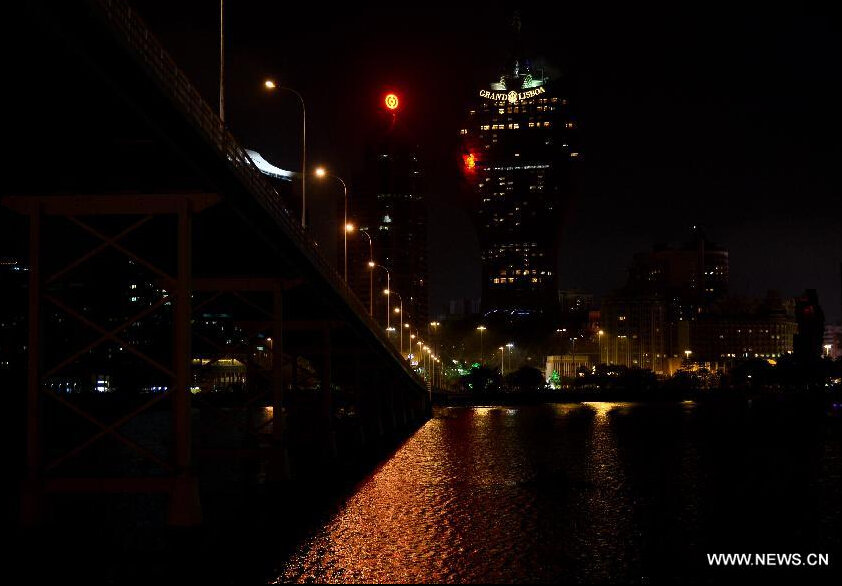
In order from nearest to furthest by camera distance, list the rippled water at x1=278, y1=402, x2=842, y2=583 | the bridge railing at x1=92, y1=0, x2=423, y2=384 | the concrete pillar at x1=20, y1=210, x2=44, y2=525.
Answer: the bridge railing at x1=92, y1=0, x2=423, y2=384 → the rippled water at x1=278, y1=402, x2=842, y2=583 → the concrete pillar at x1=20, y1=210, x2=44, y2=525

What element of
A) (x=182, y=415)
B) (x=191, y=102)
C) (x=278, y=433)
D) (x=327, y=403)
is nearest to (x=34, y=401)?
(x=182, y=415)

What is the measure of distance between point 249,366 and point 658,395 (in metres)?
125

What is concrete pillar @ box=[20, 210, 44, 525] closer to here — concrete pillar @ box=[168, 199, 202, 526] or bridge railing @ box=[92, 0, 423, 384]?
concrete pillar @ box=[168, 199, 202, 526]

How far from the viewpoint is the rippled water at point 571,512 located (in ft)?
72.0

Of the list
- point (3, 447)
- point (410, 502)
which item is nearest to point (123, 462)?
point (3, 447)

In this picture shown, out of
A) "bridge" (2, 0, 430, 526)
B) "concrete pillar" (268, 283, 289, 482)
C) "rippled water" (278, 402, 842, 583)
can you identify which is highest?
"bridge" (2, 0, 430, 526)

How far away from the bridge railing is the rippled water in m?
9.42

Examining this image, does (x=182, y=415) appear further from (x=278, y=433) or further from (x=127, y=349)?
(x=278, y=433)

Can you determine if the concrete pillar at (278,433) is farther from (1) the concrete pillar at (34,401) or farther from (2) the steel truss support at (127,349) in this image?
(1) the concrete pillar at (34,401)

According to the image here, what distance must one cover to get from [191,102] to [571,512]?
1731 cm

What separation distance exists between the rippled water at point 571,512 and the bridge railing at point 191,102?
9419 mm

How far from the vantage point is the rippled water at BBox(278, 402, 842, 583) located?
72.0ft

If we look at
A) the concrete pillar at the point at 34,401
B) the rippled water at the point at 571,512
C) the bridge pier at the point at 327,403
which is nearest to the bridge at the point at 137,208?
the concrete pillar at the point at 34,401

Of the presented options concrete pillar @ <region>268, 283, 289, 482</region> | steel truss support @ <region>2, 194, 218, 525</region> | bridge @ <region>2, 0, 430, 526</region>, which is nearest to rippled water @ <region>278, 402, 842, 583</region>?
concrete pillar @ <region>268, 283, 289, 482</region>
